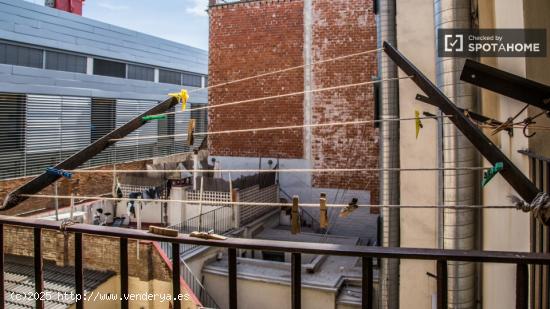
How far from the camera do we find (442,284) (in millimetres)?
1187

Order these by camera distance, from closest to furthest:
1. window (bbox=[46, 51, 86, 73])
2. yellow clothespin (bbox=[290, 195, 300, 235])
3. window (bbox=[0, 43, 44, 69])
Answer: yellow clothespin (bbox=[290, 195, 300, 235]), window (bbox=[0, 43, 44, 69]), window (bbox=[46, 51, 86, 73])

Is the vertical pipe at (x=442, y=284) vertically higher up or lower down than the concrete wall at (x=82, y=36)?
lower down

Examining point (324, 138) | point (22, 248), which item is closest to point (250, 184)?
point (324, 138)

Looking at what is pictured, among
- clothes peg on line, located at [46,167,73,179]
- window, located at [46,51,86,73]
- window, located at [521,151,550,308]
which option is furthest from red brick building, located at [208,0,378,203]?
clothes peg on line, located at [46,167,73,179]

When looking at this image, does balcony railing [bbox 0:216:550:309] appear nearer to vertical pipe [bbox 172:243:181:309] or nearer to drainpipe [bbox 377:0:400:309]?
vertical pipe [bbox 172:243:181:309]

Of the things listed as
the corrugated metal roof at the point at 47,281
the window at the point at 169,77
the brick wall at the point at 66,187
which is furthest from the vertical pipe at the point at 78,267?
the window at the point at 169,77

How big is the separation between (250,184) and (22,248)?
539 cm

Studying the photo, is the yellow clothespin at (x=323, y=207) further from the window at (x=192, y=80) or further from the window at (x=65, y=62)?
the window at (x=192, y=80)

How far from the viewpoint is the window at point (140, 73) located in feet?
48.2

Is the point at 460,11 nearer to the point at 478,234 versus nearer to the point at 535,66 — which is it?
the point at 535,66

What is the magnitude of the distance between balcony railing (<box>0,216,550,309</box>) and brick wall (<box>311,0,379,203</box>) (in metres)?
9.82

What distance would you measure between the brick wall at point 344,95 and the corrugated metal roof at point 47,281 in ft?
21.6

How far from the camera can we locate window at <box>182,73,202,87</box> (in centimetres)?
1823

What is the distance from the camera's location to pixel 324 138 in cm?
1146
